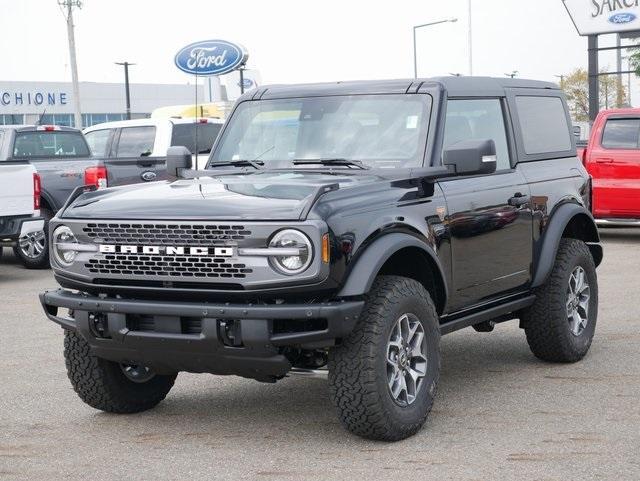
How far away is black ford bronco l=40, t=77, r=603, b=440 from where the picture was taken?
5.38 meters

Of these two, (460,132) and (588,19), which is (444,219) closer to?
(460,132)

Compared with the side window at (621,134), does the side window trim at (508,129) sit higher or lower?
higher

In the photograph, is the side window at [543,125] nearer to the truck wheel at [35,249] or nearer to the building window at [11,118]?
the truck wheel at [35,249]

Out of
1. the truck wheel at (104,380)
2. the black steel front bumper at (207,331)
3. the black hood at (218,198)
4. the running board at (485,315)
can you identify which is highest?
the black hood at (218,198)

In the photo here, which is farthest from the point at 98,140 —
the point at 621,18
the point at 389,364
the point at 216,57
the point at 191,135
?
the point at 216,57

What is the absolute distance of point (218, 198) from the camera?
5707 millimetres

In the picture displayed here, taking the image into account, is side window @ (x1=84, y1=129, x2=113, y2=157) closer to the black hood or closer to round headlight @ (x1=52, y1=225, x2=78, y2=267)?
the black hood

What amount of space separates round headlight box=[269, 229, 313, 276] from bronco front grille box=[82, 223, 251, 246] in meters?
0.15

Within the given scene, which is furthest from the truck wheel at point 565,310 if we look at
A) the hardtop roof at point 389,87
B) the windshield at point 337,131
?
the windshield at point 337,131

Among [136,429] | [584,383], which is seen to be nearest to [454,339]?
[584,383]

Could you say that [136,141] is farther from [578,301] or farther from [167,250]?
[167,250]

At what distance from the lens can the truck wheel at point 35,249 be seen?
14750 millimetres

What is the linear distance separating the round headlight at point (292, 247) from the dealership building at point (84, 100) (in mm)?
66762

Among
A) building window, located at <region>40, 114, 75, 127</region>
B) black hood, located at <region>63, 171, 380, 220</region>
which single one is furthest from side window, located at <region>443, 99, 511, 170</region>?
building window, located at <region>40, 114, 75, 127</region>
